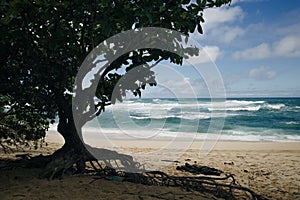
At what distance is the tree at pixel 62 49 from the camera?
3.55 m

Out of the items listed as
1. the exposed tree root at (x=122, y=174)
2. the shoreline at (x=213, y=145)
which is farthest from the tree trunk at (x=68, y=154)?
Answer: the shoreline at (x=213, y=145)

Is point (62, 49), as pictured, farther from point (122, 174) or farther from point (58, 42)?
point (122, 174)

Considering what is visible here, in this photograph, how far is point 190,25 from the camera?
3.82m

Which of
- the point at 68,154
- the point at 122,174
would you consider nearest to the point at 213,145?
the point at 122,174

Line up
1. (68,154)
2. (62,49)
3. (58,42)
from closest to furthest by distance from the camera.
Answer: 1. (58,42)
2. (62,49)
3. (68,154)

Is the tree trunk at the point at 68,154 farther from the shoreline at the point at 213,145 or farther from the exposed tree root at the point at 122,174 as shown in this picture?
the shoreline at the point at 213,145

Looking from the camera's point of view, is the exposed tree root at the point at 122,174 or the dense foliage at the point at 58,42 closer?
the dense foliage at the point at 58,42

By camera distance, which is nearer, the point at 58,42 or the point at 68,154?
the point at 58,42

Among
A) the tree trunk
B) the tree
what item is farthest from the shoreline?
the tree trunk

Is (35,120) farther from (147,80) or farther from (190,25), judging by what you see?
(190,25)

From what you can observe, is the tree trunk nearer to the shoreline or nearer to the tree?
the tree

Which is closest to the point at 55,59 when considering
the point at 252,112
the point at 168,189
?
the point at 168,189

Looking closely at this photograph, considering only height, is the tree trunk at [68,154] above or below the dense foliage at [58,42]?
below

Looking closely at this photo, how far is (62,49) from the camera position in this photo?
4598 mm
